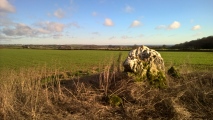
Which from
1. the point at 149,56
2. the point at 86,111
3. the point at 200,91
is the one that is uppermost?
A: the point at 149,56

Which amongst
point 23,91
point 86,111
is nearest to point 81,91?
point 86,111

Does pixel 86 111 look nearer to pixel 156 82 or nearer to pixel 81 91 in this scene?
pixel 81 91

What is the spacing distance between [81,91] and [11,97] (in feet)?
7.64

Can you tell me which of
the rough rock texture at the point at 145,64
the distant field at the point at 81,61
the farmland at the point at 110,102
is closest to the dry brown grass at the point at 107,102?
the farmland at the point at 110,102

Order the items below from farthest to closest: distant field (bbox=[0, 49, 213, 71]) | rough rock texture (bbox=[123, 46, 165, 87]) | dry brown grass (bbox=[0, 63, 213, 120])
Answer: distant field (bbox=[0, 49, 213, 71])
rough rock texture (bbox=[123, 46, 165, 87])
dry brown grass (bbox=[0, 63, 213, 120])

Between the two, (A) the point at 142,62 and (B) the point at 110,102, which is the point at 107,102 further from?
(A) the point at 142,62

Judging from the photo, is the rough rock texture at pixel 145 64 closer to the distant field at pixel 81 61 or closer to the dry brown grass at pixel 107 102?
the dry brown grass at pixel 107 102

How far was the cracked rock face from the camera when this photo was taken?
8044 millimetres

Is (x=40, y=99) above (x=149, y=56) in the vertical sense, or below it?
below

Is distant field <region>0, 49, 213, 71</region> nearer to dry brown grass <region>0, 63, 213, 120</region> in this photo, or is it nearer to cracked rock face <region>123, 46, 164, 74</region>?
cracked rock face <region>123, 46, 164, 74</region>

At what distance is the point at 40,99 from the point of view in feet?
20.8

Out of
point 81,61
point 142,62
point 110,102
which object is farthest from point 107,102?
point 81,61

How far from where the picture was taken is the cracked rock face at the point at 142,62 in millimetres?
8044

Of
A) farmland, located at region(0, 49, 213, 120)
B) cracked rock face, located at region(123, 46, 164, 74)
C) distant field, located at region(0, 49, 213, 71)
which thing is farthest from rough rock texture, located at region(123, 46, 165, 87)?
distant field, located at region(0, 49, 213, 71)
